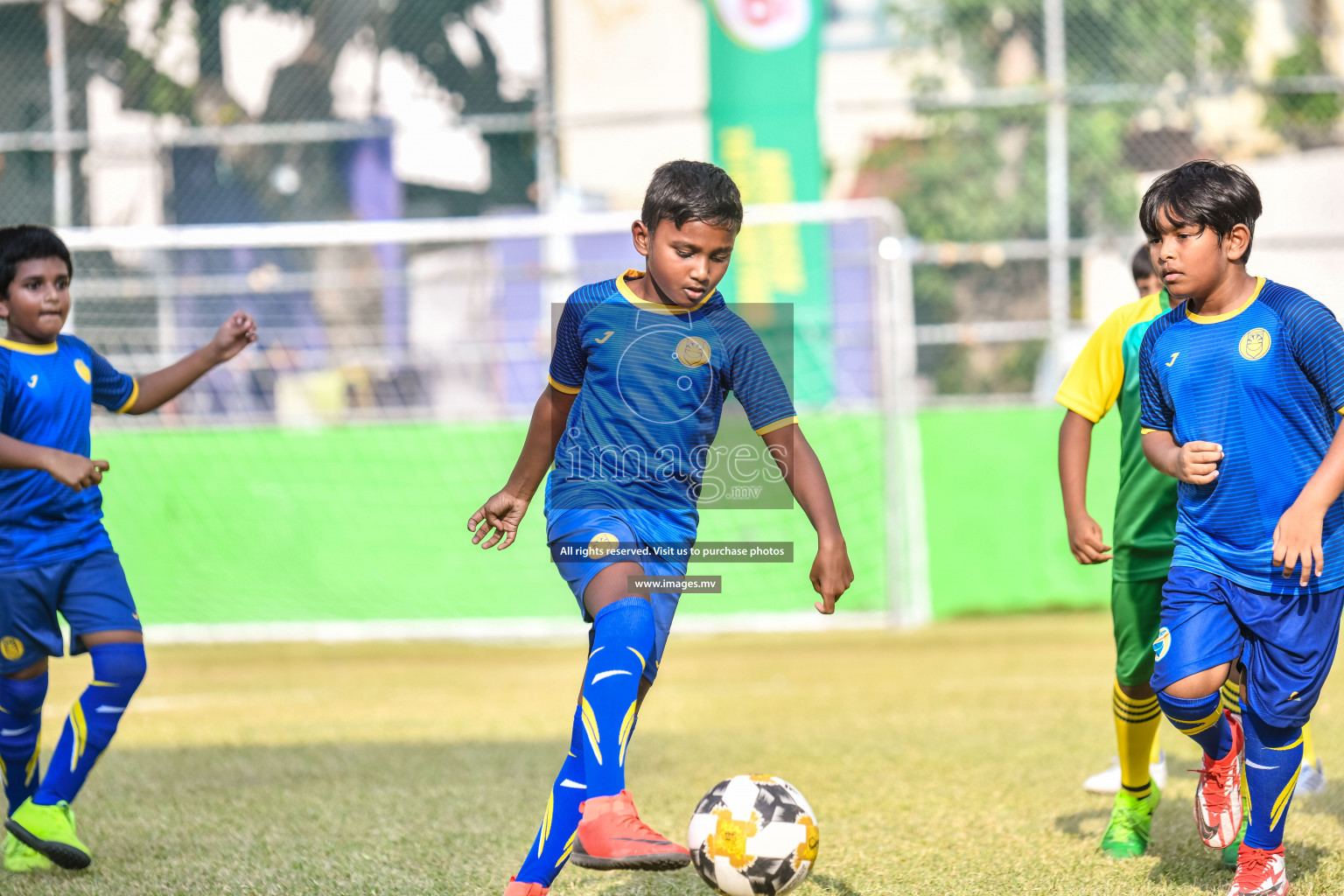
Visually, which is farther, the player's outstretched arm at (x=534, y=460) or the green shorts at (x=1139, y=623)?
the green shorts at (x=1139, y=623)

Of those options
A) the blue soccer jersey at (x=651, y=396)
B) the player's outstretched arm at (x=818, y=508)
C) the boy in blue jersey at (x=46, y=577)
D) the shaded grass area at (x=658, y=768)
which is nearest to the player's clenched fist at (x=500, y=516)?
the blue soccer jersey at (x=651, y=396)

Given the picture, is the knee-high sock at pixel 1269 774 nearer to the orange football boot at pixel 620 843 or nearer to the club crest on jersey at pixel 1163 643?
the club crest on jersey at pixel 1163 643

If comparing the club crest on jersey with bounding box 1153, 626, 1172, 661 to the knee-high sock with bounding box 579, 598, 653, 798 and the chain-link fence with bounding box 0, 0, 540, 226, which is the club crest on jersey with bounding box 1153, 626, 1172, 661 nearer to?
the knee-high sock with bounding box 579, 598, 653, 798

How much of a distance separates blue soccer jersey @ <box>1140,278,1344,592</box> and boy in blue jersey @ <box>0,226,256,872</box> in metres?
Answer: 3.05

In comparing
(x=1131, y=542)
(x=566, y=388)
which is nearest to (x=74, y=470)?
(x=566, y=388)

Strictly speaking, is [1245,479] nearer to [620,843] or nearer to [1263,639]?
[1263,639]

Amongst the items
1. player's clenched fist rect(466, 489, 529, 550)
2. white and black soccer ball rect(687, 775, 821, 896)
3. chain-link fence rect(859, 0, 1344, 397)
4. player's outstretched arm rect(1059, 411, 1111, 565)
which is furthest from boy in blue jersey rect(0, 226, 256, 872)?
chain-link fence rect(859, 0, 1344, 397)

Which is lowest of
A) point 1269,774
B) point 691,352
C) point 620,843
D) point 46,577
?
point 1269,774

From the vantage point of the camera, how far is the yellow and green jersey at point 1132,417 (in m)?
3.93

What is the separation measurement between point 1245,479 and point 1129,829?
1236 mm

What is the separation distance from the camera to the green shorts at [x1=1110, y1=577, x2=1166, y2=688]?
4.02m

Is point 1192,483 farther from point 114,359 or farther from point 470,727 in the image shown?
point 114,359

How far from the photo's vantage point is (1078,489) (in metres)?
3.78

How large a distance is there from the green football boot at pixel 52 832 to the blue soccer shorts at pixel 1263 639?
3040 millimetres
